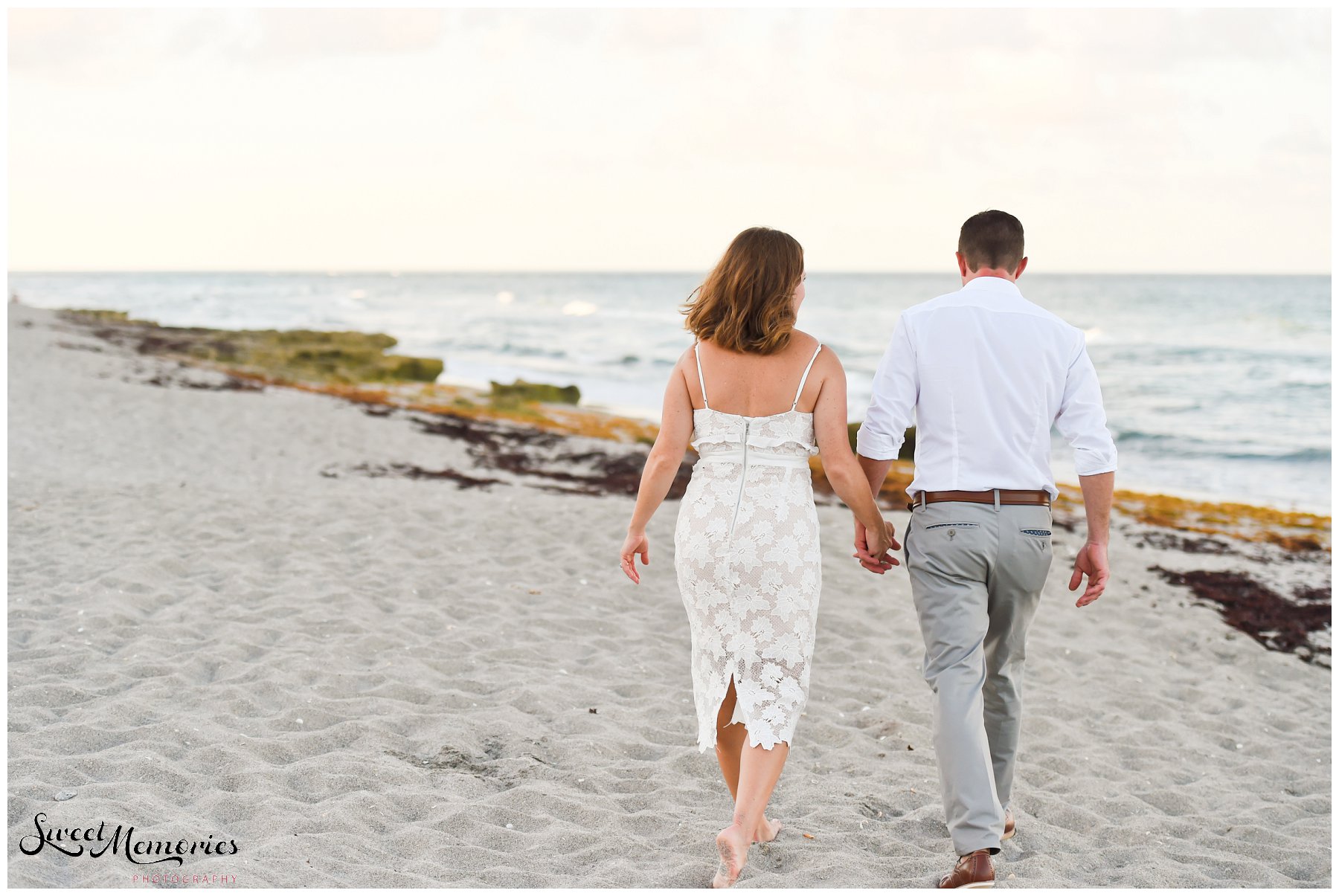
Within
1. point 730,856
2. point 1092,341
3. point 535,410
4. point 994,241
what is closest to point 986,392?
point 994,241

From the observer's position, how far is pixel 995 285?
10.2ft

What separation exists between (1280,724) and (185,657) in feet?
17.2

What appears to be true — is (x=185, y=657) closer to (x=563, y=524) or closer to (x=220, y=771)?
(x=220, y=771)

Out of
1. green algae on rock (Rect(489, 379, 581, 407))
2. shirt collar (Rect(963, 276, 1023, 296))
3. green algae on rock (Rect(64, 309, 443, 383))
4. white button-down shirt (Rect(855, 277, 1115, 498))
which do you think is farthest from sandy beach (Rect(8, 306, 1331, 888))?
green algae on rock (Rect(64, 309, 443, 383))

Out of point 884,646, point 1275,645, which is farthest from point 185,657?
point 1275,645

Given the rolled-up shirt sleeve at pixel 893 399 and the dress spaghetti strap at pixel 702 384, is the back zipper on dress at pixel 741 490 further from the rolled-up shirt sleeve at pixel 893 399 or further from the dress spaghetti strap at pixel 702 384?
the rolled-up shirt sleeve at pixel 893 399

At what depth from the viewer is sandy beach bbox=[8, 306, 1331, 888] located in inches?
129

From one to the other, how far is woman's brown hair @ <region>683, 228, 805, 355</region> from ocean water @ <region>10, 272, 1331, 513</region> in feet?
9.98

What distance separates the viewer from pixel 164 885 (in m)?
2.88

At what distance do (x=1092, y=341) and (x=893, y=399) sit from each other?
35068 millimetres

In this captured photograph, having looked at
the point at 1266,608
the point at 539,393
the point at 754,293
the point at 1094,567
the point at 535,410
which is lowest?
the point at 1266,608

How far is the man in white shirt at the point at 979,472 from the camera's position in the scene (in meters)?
2.95

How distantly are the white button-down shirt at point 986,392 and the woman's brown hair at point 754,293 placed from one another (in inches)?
13.4

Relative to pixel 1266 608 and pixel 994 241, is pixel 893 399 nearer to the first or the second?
pixel 994 241
